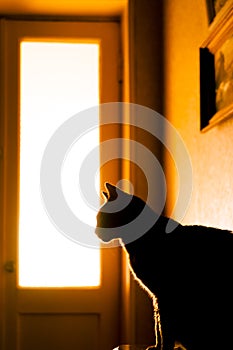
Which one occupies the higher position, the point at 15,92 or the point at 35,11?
the point at 35,11

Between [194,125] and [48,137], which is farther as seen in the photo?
[48,137]

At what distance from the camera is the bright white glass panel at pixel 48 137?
2436 millimetres

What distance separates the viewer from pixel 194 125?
1716mm

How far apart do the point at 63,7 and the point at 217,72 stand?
1260mm

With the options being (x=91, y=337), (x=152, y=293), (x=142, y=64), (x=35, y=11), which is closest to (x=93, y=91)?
(x=142, y=64)

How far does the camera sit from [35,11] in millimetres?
2477

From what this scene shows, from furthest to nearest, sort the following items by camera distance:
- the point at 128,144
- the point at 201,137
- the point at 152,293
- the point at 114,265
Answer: the point at 114,265 → the point at 128,144 → the point at 201,137 → the point at 152,293

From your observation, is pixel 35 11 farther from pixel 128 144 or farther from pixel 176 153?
pixel 176 153

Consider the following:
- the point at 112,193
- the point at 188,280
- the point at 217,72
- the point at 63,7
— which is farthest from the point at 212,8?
the point at 63,7

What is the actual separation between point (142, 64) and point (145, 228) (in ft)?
3.99

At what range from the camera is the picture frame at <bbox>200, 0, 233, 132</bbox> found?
130 centimetres

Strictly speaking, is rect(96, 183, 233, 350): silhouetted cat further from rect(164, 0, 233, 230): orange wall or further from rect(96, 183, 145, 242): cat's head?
rect(164, 0, 233, 230): orange wall

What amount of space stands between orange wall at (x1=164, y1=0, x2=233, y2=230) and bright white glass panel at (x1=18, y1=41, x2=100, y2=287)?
1.59 ft

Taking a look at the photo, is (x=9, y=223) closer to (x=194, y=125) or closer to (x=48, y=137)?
(x=48, y=137)
